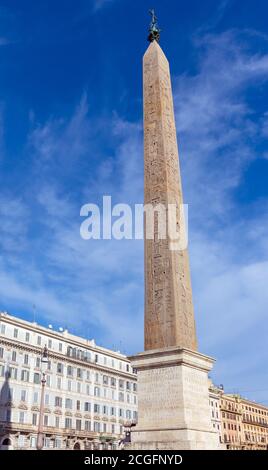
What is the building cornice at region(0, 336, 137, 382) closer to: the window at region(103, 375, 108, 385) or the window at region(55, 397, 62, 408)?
the window at region(103, 375, 108, 385)

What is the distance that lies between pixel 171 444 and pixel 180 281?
4887 millimetres

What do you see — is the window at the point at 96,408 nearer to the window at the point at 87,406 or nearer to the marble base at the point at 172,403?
the window at the point at 87,406

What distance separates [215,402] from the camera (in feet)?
237

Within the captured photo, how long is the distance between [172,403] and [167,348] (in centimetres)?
155

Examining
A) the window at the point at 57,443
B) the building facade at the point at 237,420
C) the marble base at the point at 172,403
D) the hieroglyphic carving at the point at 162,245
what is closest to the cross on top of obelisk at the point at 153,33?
the hieroglyphic carving at the point at 162,245

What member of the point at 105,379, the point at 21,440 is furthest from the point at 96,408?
the point at 21,440

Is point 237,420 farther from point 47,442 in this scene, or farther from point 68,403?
point 47,442

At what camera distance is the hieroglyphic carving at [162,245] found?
53.3 feet

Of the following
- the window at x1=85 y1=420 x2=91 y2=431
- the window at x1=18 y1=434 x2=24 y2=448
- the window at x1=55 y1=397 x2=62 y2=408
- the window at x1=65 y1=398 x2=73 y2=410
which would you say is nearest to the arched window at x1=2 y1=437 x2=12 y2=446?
the window at x1=18 y1=434 x2=24 y2=448

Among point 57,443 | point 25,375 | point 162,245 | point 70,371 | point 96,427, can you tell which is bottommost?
point 57,443

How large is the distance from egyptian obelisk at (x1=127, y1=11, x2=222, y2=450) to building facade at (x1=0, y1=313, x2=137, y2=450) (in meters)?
27.3

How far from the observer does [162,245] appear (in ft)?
56.9
